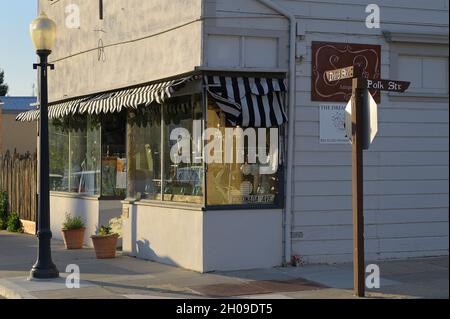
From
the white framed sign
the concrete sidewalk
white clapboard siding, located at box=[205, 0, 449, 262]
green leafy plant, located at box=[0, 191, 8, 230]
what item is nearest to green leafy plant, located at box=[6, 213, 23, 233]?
green leafy plant, located at box=[0, 191, 8, 230]

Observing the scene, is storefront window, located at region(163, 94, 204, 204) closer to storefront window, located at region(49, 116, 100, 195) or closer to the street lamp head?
the street lamp head

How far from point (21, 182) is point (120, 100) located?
7631mm

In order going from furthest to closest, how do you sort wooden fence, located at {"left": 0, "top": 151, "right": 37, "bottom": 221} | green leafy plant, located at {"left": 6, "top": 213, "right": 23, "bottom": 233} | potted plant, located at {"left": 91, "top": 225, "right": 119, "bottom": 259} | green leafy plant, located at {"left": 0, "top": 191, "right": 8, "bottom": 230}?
green leafy plant, located at {"left": 0, "top": 191, "right": 8, "bottom": 230} < green leafy plant, located at {"left": 6, "top": 213, "right": 23, "bottom": 233} < wooden fence, located at {"left": 0, "top": 151, "right": 37, "bottom": 221} < potted plant, located at {"left": 91, "top": 225, "right": 119, "bottom": 259}

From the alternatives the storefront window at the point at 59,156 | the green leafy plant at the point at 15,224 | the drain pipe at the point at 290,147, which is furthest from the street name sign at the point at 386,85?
the green leafy plant at the point at 15,224

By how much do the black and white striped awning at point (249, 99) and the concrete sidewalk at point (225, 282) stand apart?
8.00 ft

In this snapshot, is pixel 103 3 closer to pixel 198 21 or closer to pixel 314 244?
pixel 198 21

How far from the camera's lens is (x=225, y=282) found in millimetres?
10609

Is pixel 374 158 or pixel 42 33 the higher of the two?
pixel 42 33

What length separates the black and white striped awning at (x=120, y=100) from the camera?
1143cm

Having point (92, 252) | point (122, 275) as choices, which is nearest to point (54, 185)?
point (92, 252)

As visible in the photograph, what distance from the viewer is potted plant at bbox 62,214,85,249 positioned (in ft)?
49.1

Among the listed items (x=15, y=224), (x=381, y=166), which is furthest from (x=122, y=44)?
(x=15, y=224)

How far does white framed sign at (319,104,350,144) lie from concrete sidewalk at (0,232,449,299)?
6.97ft

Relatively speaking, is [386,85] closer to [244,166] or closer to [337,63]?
[337,63]
